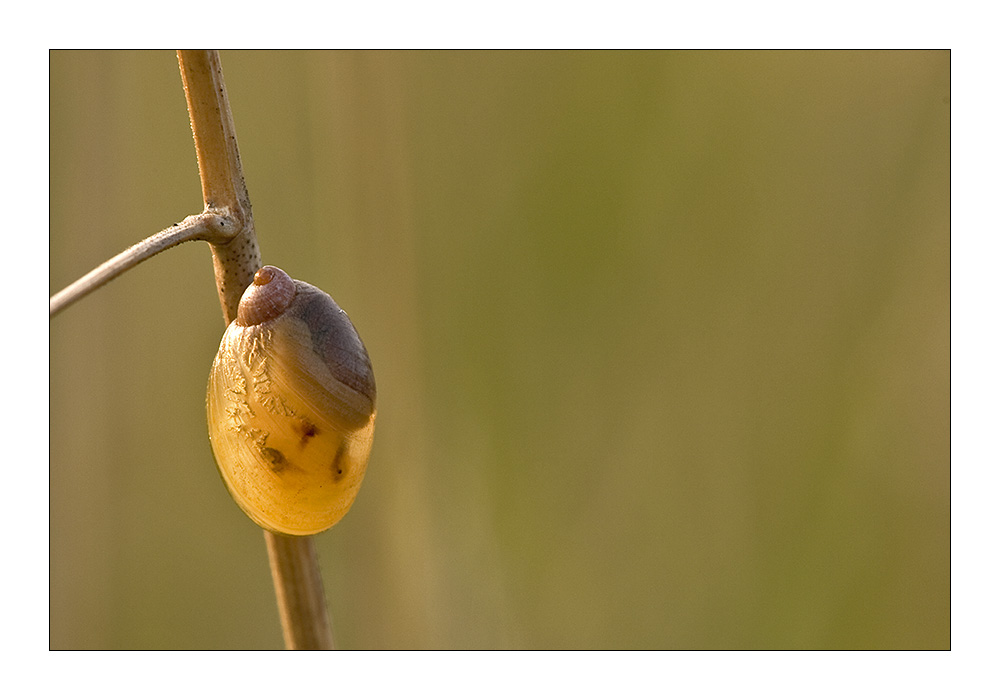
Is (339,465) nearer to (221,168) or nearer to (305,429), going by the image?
(305,429)

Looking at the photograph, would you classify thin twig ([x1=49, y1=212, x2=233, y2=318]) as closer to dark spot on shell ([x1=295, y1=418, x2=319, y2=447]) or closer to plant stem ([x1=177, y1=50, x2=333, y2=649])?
plant stem ([x1=177, y1=50, x2=333, y2=649])

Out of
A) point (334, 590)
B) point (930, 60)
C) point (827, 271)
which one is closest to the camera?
point (930, 60)

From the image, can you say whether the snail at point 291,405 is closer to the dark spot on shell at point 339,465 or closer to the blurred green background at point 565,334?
the dark spot on shell at point 339,465

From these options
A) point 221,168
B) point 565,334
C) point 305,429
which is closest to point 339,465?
point 305,429

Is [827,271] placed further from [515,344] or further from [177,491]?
[177,491]

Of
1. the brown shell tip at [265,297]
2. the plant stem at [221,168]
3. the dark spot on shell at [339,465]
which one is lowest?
the dark spot on shell at [339,465]

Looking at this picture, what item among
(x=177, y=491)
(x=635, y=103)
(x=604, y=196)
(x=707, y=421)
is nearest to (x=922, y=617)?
(x=707, y=421)

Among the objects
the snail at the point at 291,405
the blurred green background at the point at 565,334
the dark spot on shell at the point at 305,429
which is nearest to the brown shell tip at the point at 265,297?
the snail at the point at 291,405
